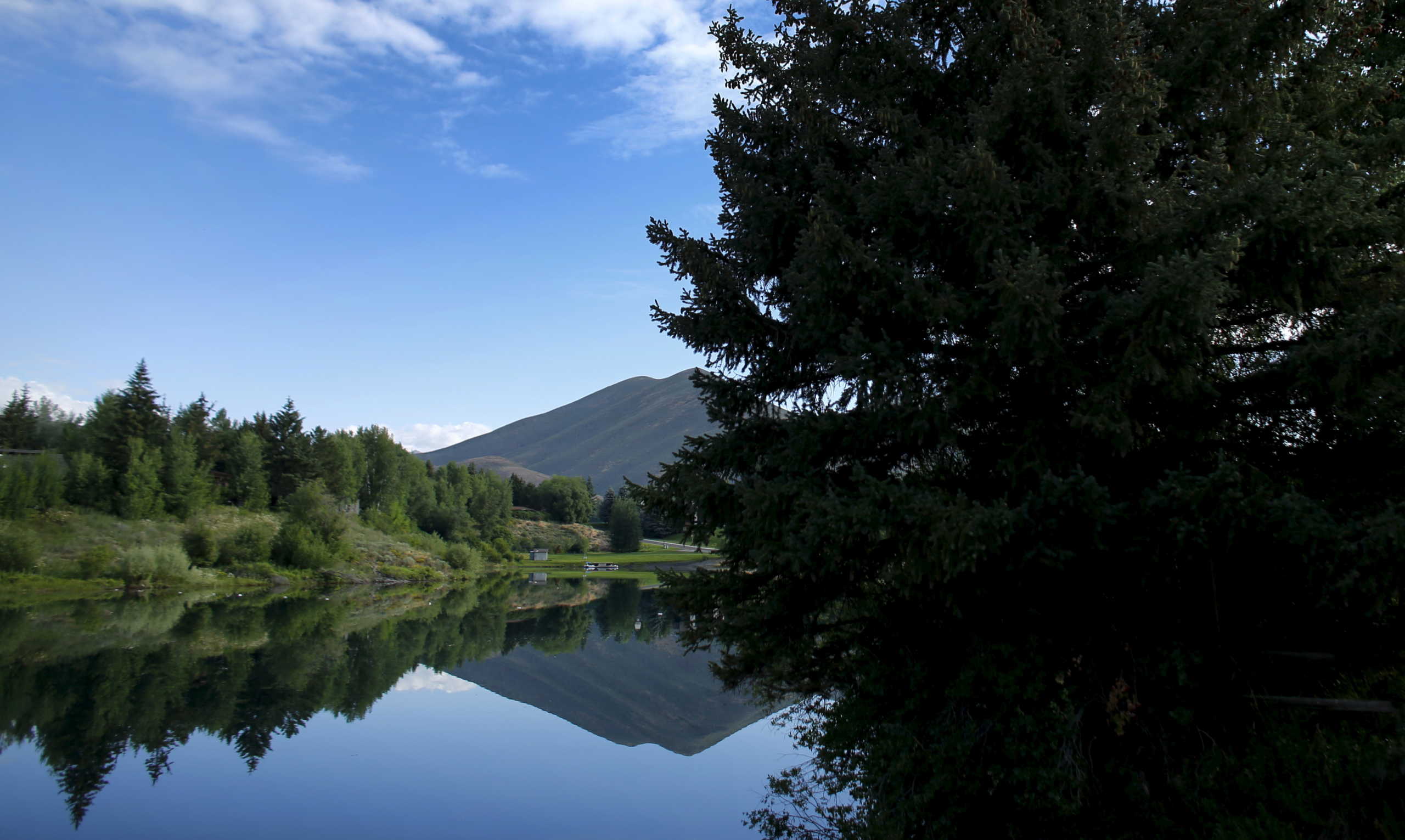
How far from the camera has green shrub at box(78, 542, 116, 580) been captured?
38.0 m

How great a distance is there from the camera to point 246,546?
156 feet

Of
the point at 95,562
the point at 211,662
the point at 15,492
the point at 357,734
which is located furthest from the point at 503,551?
the point at 357,734

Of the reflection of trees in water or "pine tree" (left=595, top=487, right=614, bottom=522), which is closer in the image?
the reflection of trees in water

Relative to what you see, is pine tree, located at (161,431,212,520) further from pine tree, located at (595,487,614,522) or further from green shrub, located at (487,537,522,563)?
pine tree, located at (595,487,614,522)

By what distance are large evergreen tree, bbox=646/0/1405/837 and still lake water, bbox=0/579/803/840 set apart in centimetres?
461

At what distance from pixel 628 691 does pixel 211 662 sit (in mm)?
11727

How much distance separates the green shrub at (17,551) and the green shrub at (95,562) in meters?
1.78

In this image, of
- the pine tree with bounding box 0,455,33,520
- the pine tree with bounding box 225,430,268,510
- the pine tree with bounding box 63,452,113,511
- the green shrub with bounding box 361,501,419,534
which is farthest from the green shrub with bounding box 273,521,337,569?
the green shrub with bounding box 361,501,419,534

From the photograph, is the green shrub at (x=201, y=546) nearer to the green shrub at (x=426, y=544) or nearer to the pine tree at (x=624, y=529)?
the green shrub at (x=426, y=544)

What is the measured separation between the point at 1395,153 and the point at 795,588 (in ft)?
20.8

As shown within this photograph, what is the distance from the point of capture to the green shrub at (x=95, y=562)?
125 feet

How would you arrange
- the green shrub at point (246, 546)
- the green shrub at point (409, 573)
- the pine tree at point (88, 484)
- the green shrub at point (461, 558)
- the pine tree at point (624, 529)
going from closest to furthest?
the green shrub at point (246, 546), the pine tree at point (88, 484), the green shrub at point (409, 573), the green shrub at point (461, 558), the pine tree at point (624, 529)

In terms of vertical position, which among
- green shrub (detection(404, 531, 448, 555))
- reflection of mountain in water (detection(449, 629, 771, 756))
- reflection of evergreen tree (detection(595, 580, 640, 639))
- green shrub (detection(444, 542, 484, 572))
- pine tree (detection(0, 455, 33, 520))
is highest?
pine tree (detection(0, 455, 33, 520))

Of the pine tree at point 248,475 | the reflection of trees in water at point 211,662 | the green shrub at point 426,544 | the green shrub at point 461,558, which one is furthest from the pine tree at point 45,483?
the green shrub at point 461,558
